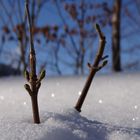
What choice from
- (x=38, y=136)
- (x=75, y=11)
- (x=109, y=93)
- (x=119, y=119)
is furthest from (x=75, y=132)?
(x=75, y=11)

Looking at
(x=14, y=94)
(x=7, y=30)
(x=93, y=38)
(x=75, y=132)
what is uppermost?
(x=75, y=132)

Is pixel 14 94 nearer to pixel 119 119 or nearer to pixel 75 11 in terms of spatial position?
pixel 119 119

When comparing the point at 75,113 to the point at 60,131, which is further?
the point at 75,113

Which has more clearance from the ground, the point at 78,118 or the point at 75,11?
the point at 78,118

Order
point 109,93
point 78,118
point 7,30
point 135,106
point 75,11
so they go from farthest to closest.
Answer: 1. point 75,11
2. point 7,30
3. point 109,93
4. point 135,106
5. point 78,118
